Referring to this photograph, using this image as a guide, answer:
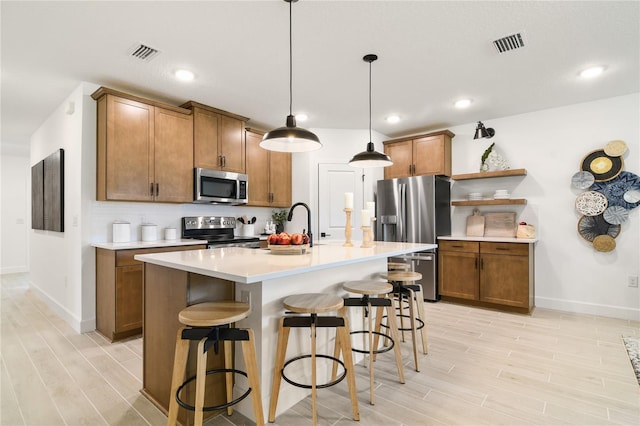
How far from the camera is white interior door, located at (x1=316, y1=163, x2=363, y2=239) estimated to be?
199 inches

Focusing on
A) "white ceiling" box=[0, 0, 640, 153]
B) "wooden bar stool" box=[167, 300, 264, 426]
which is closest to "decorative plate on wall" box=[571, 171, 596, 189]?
"white ceiling" box=[0, 0, 640, 153]

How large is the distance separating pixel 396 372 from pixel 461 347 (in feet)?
2.80

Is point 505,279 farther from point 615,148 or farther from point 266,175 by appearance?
point 266,175

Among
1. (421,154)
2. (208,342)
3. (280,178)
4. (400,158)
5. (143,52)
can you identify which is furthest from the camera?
(400,158)

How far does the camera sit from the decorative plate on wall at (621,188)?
12.1ft

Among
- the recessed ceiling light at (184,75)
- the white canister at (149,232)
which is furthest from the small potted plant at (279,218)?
the recessed ceiling light at (184,75)

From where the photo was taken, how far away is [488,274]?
4164 mm

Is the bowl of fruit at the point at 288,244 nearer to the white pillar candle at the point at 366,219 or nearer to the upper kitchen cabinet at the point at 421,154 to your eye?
the white pillar candle at the point at 366,219

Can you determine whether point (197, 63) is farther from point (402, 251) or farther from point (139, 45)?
point (402, 251)

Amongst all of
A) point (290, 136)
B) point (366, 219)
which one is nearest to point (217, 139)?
point (290, 136)

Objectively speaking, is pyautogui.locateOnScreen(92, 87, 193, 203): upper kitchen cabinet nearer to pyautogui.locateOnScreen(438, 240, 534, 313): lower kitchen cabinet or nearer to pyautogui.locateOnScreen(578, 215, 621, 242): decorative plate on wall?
pyautogui.locateOnScreen(438, 240, 534, 313): lower kitchen cabinet

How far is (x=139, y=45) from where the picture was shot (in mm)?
2654

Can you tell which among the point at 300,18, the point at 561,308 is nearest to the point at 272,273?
the point at 300,18

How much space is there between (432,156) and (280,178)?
2320 mm
